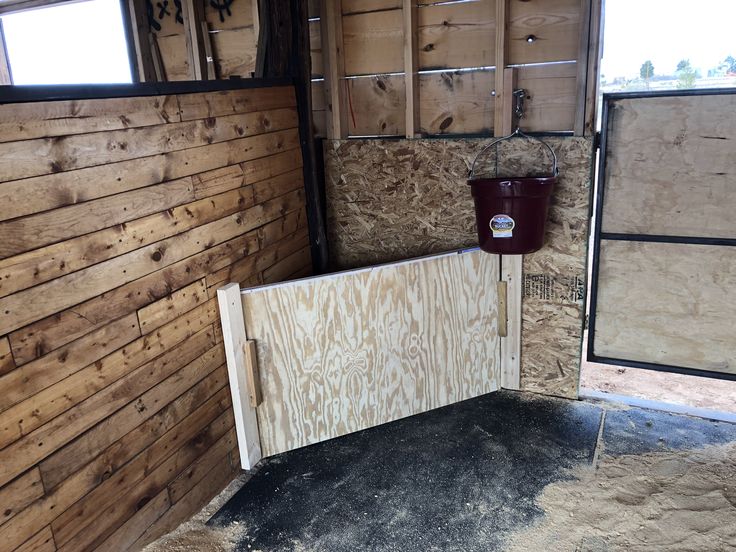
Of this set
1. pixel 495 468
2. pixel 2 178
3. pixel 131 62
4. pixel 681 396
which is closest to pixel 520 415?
pixel 495 468

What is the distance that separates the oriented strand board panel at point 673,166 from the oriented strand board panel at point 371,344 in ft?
2.41

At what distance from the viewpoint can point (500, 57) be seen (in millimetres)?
2801

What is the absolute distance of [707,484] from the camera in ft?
7.97

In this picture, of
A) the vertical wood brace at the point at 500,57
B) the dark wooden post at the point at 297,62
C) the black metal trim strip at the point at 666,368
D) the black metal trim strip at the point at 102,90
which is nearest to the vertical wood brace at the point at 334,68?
the dark wooden post at the point at 297,62

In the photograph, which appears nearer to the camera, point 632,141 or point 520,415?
point 632,141

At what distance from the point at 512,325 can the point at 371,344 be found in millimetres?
849

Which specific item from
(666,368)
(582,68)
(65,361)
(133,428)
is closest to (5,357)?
(65,361)

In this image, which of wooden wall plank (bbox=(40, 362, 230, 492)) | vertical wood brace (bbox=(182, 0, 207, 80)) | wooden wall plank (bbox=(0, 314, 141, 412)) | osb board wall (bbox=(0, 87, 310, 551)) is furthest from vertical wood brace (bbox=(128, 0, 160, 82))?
wooden wall plank (bbox=(0, 314, 141, 412))

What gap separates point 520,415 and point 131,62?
9.95 feet

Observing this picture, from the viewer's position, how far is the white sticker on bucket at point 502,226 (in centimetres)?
270

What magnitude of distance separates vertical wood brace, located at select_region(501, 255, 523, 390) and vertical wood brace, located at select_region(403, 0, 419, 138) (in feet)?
2.84

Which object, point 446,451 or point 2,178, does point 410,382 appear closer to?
point 446,451

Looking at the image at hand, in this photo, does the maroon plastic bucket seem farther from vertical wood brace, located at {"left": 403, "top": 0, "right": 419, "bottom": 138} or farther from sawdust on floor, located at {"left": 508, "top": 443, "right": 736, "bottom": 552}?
sawdust on floor, located at {"left": 508, "top": 443, "right": 736, "bottom": 552}

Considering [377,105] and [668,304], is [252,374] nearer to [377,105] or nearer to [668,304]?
[377,105]
